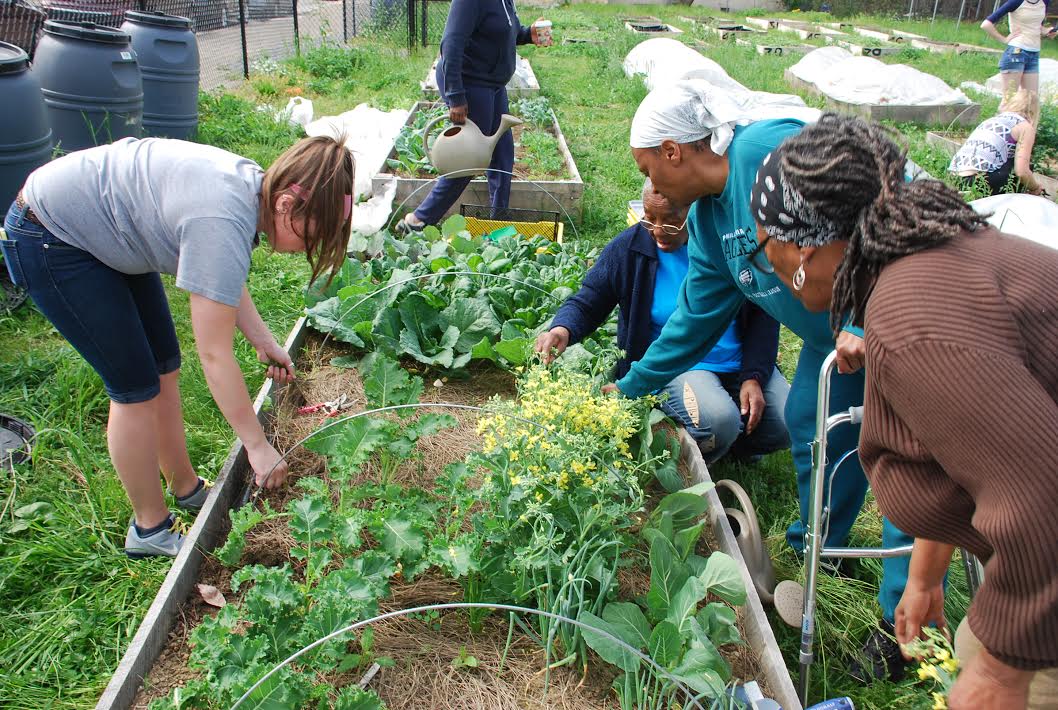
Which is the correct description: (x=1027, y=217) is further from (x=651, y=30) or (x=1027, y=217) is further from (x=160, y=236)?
(x=651, y=30)

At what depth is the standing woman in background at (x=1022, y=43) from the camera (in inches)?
292

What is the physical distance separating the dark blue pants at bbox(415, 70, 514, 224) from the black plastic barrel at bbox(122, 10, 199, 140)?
2.47 meters

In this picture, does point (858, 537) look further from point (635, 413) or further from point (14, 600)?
point (14, 600)

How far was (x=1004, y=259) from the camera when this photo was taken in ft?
3.86

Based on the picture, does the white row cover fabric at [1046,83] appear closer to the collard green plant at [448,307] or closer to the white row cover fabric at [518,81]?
the white row cover fabric at [518,81]

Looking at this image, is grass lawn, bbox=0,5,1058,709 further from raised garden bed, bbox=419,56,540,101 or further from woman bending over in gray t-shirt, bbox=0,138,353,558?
raised garden bed, bbox=419,56,540,101

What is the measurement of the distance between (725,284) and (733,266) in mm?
179

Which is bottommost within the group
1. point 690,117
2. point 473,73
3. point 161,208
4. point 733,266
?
point 733,266

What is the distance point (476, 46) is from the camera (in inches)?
197

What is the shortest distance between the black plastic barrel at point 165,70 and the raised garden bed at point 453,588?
466cm

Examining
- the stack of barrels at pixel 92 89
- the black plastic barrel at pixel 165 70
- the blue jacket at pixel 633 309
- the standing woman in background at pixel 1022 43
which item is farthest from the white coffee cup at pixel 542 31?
the standing woman in background at pixel 1022 43

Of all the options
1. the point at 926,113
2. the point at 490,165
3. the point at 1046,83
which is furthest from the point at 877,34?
the point at 490,165

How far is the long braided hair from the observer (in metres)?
1.24

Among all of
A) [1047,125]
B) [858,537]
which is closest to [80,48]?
[858,537]
